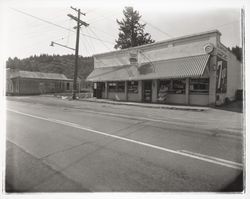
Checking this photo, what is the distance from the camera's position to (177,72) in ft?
44.3

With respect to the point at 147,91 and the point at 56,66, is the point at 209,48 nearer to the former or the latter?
the point at 147,91

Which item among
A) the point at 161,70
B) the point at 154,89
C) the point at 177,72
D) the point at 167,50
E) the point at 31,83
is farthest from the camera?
the point at 31,83

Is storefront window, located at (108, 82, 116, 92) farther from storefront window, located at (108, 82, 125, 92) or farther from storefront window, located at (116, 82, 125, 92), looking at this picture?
storefront window, located at (116, 82, 125, 92)

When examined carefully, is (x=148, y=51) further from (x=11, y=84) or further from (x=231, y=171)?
(x=11, y=84)

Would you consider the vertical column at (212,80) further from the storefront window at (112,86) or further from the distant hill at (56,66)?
the distant hill at (56,66)

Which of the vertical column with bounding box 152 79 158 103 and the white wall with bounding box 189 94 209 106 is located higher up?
the vertical column with bounding box 152 79 158 103

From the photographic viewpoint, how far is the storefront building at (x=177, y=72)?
1301cm

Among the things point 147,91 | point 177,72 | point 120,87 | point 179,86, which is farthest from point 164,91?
point 120,87

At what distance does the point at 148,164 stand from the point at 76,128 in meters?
3.65

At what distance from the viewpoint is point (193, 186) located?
2607 millimetres

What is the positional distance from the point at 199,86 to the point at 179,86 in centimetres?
170

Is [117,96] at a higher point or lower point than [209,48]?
lower

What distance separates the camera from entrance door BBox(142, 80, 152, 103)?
1686 centimetres

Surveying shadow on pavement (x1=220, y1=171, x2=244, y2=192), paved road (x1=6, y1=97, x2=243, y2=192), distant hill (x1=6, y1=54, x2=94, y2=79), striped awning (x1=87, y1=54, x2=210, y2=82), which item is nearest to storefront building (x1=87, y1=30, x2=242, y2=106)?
striped awning (x1=87, y1=54, x2=210, y2=82)
